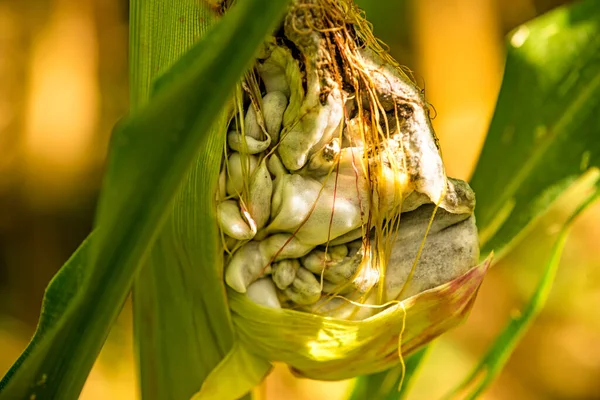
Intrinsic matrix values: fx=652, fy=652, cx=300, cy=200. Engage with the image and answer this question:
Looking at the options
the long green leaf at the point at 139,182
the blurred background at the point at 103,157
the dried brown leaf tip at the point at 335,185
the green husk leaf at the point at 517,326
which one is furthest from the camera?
the blurred background at the point at 103,157

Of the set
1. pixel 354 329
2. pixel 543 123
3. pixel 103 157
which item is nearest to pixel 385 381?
pixel 354 329

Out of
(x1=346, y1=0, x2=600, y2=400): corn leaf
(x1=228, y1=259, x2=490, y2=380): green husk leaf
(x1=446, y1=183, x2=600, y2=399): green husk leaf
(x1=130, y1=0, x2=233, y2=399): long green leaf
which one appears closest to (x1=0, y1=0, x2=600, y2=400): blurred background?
(x1=346, y1=0, x2=600, y2=400): corn leaf

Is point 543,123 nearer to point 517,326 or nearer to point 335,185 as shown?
point 517,326

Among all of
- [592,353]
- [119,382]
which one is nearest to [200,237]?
[119,382]

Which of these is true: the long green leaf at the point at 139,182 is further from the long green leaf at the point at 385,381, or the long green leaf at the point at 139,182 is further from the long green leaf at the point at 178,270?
the long green leaf at the point at 385,381

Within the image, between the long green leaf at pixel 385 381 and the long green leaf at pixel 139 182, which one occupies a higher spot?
the long green leaf at pixel 139 182

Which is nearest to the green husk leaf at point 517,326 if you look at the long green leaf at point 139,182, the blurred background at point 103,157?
the long green leaf at point 139,182

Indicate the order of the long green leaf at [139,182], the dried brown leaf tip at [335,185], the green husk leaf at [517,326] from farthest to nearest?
1. the green husk leaf at [517,326]
2. the dried brown leaf tip at [335,185]
3. the long green leaf at [139,182]

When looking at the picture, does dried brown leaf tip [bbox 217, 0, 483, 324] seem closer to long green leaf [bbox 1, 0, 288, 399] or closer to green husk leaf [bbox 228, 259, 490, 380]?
green husk leaf [bbox 228, 259, 490, 380]
